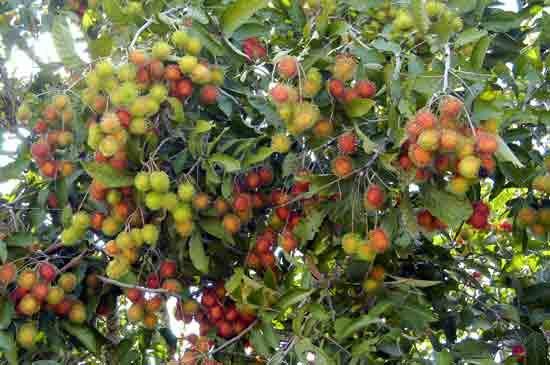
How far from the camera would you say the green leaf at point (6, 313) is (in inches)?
74.4

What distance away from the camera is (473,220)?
6.05 ft

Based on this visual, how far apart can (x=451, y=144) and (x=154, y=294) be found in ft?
3.14

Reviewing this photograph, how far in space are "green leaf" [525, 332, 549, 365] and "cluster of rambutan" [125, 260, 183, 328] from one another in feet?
3.27

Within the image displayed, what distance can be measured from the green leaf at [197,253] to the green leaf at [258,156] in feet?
0.77

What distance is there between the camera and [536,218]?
1976 mm

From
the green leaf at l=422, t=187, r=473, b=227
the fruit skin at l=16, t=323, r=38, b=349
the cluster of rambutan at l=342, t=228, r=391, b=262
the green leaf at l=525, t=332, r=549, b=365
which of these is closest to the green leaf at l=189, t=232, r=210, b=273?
the cluster of rambutan at l=342, t=228, r=391, b=262

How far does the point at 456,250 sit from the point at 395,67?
3.98 feet

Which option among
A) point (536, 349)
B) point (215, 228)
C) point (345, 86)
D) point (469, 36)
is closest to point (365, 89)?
point (345, 86)

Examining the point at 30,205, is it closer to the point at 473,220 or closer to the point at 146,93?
the point at 146,93

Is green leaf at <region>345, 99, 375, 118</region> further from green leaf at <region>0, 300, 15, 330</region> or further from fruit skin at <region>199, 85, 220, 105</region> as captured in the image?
green leaf at <region>0, 300, 15, 330</region>

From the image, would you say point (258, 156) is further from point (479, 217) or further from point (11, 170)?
point (11, 170)

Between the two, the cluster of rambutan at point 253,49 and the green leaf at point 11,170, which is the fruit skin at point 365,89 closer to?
the cluster of rambutan at point 253,49

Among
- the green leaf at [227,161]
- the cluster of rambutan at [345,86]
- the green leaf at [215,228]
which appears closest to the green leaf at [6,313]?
the green leaf at [215,228]

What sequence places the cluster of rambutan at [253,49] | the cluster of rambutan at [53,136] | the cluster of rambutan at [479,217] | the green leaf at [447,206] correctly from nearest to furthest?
1. the green leaf at [447,206]
2. the cluster of rambutan at [479,217]
3. the cluster of rambutan at [53,136]
4. the cluster of rambutan at [253,49]
